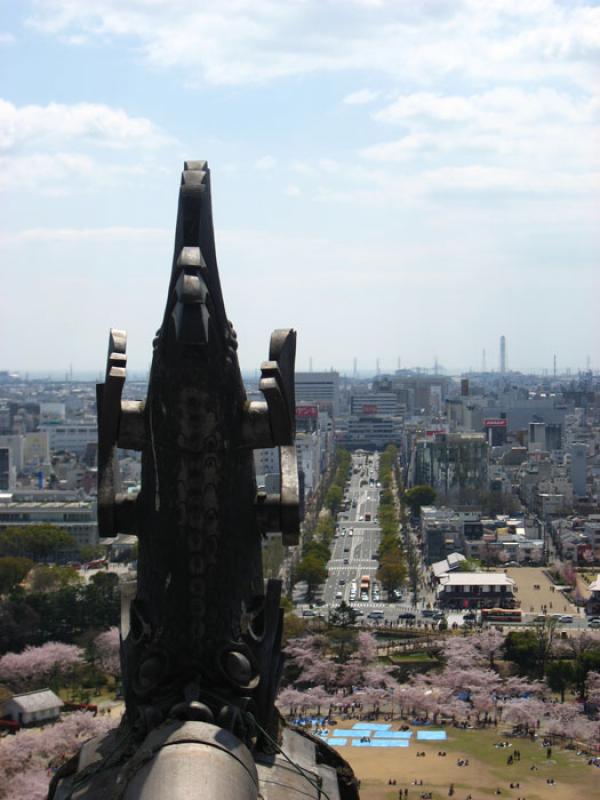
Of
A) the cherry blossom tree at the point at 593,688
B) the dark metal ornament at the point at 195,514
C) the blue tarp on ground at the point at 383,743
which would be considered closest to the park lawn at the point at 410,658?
the cherry blossom tree at the point at 593,688

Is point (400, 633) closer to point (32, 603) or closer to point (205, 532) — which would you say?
point (32, 603)

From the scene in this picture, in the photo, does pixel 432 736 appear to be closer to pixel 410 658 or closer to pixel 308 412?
pixel 410 658

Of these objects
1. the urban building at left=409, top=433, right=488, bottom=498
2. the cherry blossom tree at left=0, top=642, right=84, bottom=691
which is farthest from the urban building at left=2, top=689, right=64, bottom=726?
the urban building at left=409, top=433, right=488, bottom=498

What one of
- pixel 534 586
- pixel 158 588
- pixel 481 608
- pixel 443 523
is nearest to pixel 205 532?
Result: pixel 158 588

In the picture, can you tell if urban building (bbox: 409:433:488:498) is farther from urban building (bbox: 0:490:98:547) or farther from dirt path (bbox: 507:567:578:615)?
urban building (bbox: 0:490:98:547)

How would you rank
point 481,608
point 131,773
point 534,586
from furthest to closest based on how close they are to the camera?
point 534,586
point 481,608
point 131,773

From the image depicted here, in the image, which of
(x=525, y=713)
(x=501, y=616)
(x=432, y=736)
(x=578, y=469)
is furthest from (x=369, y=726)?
(x=578, y=469)

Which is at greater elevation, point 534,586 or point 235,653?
point 235,653
